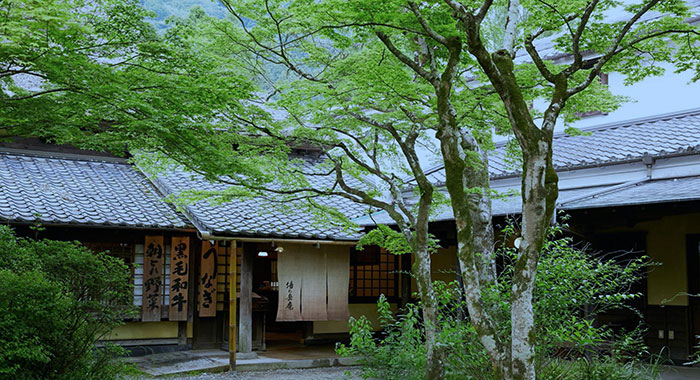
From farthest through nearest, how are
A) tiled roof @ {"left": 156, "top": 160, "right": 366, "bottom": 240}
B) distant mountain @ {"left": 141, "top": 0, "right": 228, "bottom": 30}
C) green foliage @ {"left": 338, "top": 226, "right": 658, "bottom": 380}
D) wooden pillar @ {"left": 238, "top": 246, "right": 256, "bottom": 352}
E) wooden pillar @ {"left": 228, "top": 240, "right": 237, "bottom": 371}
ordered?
distant mountain @ {"left": 141, "top": 0, "right": 228, "bottom": 30}, wooden pillar @ {"left": 238, "top": 246, "right": 256, "bottom": 352}, tiled roof @ {"left": 156, "top": 160, "right": 366, "bottom": 240}, wooden pillar @ {"left": 228, "top": 240, "right": 237, "bottom": 371}, green foliage @ {"left": 338, "top": 226, "right": 658, "bottom": 380}

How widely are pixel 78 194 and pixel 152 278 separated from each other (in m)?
2.18

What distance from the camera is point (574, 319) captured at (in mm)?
6383


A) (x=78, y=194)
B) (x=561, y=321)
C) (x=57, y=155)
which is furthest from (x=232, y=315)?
(x=561, y=321)

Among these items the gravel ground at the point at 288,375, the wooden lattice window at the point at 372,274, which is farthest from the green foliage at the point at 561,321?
the wooden lattice window at the point at 372,274

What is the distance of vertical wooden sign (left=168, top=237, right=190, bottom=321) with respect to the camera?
43.5 feet

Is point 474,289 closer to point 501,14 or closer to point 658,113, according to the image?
point 501,14

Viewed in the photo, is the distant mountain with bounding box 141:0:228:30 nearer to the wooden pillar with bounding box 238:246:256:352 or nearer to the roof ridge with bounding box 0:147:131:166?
the roof ridge with bounding box 0:147:131:166

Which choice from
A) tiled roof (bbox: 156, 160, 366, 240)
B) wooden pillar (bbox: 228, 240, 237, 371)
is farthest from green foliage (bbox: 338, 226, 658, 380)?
tiled roof (bbox: 156, 160, 366, 240)

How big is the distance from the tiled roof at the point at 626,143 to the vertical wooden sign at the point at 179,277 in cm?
576

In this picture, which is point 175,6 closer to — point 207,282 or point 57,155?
point 57,155

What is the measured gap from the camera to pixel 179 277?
43.9 ft

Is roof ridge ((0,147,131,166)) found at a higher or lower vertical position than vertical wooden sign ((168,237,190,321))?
higher

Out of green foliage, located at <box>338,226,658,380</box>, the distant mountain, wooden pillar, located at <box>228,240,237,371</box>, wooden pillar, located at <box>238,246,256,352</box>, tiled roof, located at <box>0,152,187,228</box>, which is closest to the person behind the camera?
green foliage, located at <box>338,226,658,380</box>

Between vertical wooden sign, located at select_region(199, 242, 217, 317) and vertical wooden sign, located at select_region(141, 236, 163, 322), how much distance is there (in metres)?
0.89
